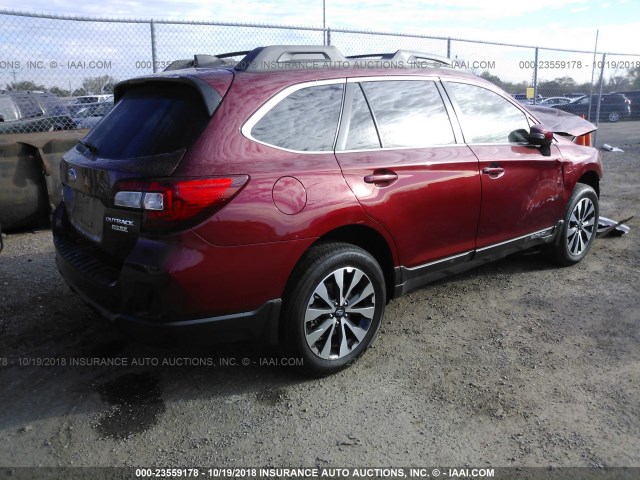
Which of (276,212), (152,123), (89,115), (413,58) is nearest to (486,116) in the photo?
(413,58)

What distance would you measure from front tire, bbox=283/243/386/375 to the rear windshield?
927mm

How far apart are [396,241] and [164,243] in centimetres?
146

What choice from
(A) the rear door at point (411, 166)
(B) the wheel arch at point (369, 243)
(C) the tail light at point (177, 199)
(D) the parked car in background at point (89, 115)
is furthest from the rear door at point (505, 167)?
(D) the parked car in background at point (89, 115)

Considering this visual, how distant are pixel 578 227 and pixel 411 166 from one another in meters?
2.36

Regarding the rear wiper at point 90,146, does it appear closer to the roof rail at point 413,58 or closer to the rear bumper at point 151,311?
the rear bumper at point 151,311

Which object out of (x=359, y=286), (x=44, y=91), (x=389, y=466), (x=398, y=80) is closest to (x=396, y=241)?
(x=359, y=286)

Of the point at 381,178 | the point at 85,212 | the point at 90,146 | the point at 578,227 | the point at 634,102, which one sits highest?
the point at 90,146

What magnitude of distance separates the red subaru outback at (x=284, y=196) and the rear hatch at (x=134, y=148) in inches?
0.4

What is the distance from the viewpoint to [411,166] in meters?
3.43

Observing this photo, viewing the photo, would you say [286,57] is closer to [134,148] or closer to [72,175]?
[134,148]

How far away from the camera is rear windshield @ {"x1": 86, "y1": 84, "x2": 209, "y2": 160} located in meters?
2.82

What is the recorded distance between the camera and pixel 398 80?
12.0 ft

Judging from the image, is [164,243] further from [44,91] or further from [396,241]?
[44,91]

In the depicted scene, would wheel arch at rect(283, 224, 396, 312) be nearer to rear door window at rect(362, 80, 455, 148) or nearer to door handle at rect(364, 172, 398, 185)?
door handle at rect(364, 172, 398, 185)
